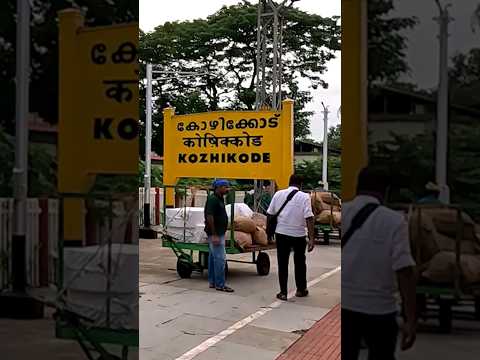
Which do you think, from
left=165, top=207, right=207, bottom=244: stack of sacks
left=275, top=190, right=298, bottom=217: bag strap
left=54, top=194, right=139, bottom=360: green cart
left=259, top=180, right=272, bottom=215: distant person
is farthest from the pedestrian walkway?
left=259, top=180, right=272, bottom=215: distant person

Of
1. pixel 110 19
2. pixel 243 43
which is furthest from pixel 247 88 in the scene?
pixel 110 19

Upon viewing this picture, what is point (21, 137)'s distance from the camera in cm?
167

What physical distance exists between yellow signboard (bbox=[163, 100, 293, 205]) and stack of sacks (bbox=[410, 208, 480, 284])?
7131 millimetres

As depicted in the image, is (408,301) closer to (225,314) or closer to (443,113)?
(443,113)

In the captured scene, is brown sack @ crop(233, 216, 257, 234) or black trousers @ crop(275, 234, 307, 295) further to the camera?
brown sack @ crop(233, 216, 257, 234)

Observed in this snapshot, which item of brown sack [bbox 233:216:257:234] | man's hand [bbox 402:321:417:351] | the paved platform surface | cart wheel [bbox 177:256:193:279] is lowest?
the paved platform surface

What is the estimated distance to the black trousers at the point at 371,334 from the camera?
1494 millimetres

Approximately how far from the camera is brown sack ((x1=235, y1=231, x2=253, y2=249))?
7293mm

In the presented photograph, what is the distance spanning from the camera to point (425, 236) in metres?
1.47

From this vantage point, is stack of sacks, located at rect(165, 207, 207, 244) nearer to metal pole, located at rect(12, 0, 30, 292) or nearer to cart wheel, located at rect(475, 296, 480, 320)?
metal pole, located at rect(12, 0, 30, 292)

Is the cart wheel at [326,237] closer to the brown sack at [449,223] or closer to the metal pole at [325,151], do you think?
the metal pole at [325,151]

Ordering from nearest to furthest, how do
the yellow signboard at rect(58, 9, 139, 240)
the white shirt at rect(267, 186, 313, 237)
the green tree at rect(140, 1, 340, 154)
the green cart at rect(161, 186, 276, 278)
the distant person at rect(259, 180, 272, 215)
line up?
the yellow signboard at rect(58, 9, 139, 240), the white shirt at rect(267, 186, 313, 237), the green cart at rect(161, 186, 276, 278), the distant person at rect(259, 180, 272, 215), the green tree at rect(140, 1, 340, 154)

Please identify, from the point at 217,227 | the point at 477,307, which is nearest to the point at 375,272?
the point at 477,307

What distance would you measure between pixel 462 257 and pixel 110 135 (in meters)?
0.94
